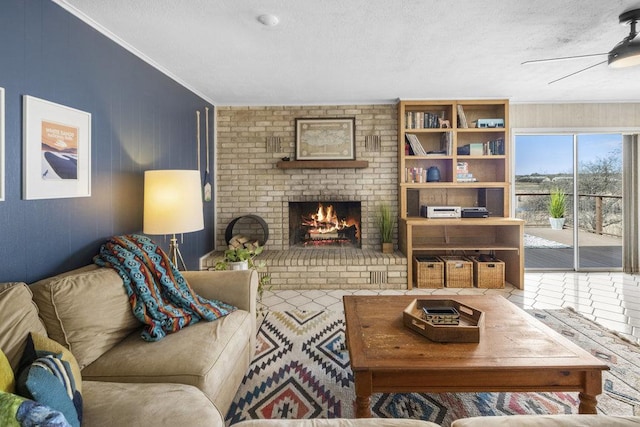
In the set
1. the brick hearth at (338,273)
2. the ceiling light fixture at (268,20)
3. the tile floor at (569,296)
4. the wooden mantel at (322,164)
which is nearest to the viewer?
the ceiling light fixture at (268,20)

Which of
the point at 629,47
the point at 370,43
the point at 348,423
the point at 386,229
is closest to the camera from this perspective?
the point at 348,423

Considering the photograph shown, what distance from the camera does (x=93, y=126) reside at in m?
2.11

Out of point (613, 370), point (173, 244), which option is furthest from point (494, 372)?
point (173, 244)

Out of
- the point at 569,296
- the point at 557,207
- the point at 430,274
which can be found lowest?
the point at 569,296

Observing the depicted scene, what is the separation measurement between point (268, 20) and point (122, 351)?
Result: 2101 mm

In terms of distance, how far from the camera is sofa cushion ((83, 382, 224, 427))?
1042mm

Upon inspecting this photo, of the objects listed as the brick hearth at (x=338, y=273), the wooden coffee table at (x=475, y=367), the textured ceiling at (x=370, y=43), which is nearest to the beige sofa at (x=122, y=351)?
the wooden coffee table at (x=475, y=367)

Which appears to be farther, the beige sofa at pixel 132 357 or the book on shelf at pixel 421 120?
the book on shelf at pixel 421 120

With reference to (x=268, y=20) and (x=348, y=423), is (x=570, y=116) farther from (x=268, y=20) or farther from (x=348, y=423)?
(x=348, y=423)

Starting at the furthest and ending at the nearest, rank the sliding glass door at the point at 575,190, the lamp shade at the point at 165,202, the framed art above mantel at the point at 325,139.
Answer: the sliding glass door at the point at 575,190, the framed art above mantel at the point at 325,139, the lamp shade at the point at 165,202

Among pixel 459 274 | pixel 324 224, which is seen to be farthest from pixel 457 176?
pixel 324 224

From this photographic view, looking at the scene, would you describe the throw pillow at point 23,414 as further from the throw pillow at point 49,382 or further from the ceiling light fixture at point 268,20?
the ceiling light fixture at point 268,20

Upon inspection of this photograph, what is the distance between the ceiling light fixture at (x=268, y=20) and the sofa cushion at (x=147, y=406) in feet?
6.98

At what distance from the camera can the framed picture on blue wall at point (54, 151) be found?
1660 mm
